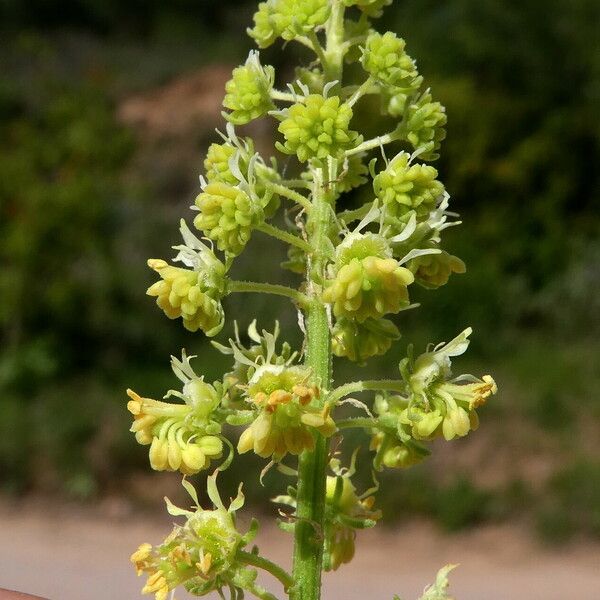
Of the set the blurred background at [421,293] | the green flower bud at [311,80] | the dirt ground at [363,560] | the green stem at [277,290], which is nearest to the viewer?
the green stem at [277,290]

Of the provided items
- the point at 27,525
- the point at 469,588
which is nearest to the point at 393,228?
the point at 469,588

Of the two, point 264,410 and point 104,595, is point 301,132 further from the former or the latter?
point 104,595

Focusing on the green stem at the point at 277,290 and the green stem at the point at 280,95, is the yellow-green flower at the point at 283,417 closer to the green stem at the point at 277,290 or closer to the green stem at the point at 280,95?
the green stem at the point at 277,290

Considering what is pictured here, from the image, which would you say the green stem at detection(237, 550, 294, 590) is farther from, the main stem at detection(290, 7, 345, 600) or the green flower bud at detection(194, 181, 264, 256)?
the green flower bud at detection(194, 181, 264, 256)

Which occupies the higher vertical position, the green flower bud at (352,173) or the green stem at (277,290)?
the green flower bud at (352,173)

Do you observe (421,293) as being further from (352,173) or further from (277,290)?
(277,290)

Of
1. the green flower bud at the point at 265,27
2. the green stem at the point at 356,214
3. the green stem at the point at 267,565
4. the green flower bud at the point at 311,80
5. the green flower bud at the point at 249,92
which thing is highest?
the green flower bud at the point at 265,27

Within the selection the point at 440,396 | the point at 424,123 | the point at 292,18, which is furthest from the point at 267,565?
the point at 292,18

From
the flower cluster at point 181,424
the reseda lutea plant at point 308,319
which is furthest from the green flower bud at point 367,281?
the flower cluster at point 181,424
